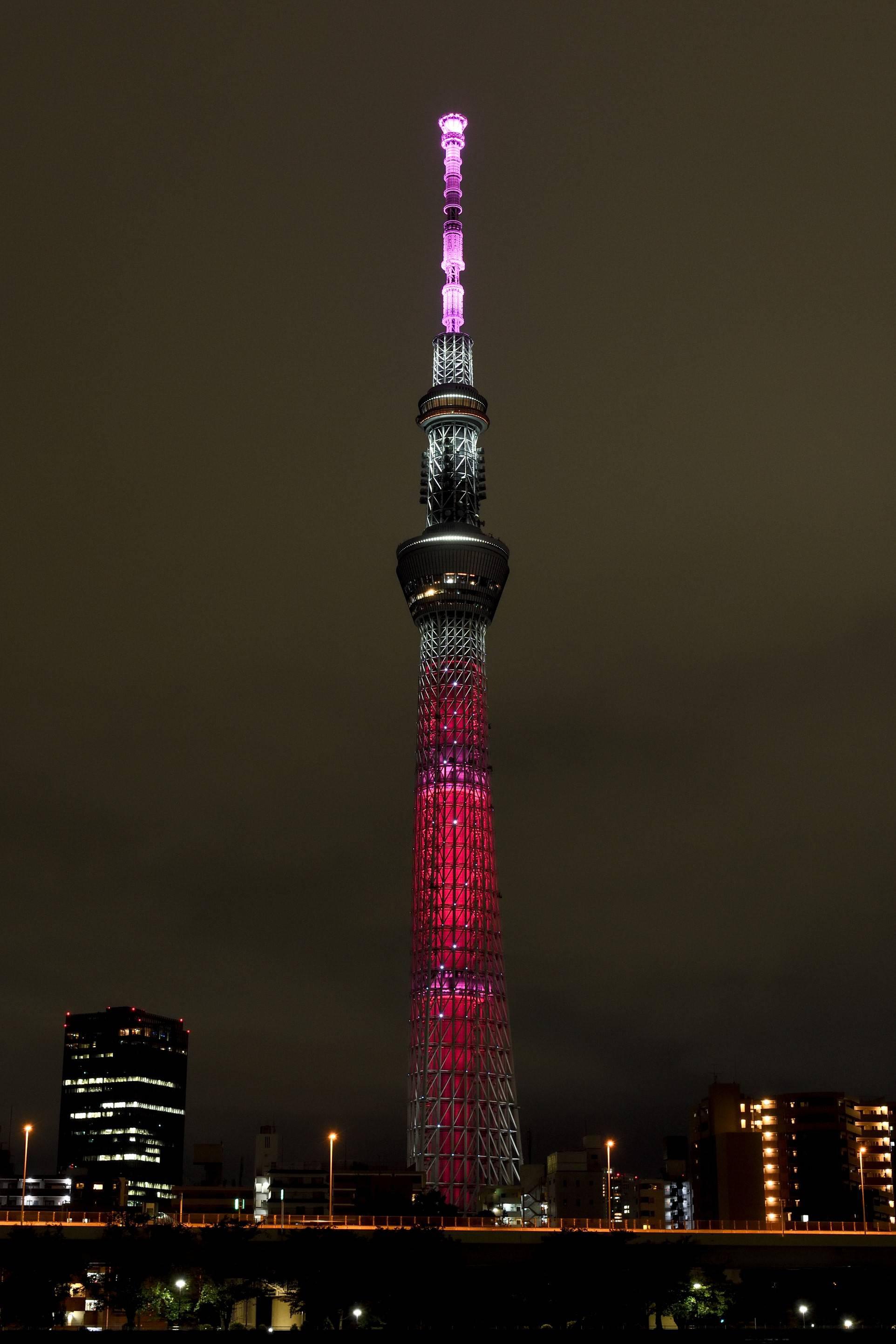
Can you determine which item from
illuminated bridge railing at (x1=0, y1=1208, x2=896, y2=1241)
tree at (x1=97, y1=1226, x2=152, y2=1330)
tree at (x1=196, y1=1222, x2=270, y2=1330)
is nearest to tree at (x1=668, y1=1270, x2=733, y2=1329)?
illuminated bridge railing at (x1=0, y1=1208, x2=896, y2=1241)

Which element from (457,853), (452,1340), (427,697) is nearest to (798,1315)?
(452,1340)

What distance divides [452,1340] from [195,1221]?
144 ft

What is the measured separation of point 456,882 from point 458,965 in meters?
8.97

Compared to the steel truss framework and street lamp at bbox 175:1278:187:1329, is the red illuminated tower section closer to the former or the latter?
the steel truss framework

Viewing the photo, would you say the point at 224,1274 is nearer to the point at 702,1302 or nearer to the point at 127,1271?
the point at 127,1271

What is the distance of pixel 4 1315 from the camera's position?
101312mm

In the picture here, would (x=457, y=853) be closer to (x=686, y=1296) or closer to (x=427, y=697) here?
(x=427, y=697)

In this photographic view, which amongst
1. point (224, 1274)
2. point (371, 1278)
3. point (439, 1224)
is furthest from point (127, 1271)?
point (439, 1224)

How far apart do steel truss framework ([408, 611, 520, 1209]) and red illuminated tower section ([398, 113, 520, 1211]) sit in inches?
5.5

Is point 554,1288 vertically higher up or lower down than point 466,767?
lower down

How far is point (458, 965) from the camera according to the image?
591 feet

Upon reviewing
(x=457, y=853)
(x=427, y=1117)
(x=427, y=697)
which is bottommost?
(x=427, y=1117)

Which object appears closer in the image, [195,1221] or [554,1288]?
[554,1288]

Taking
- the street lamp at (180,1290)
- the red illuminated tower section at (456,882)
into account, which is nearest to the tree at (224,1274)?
the street lamp at (180,1290)
